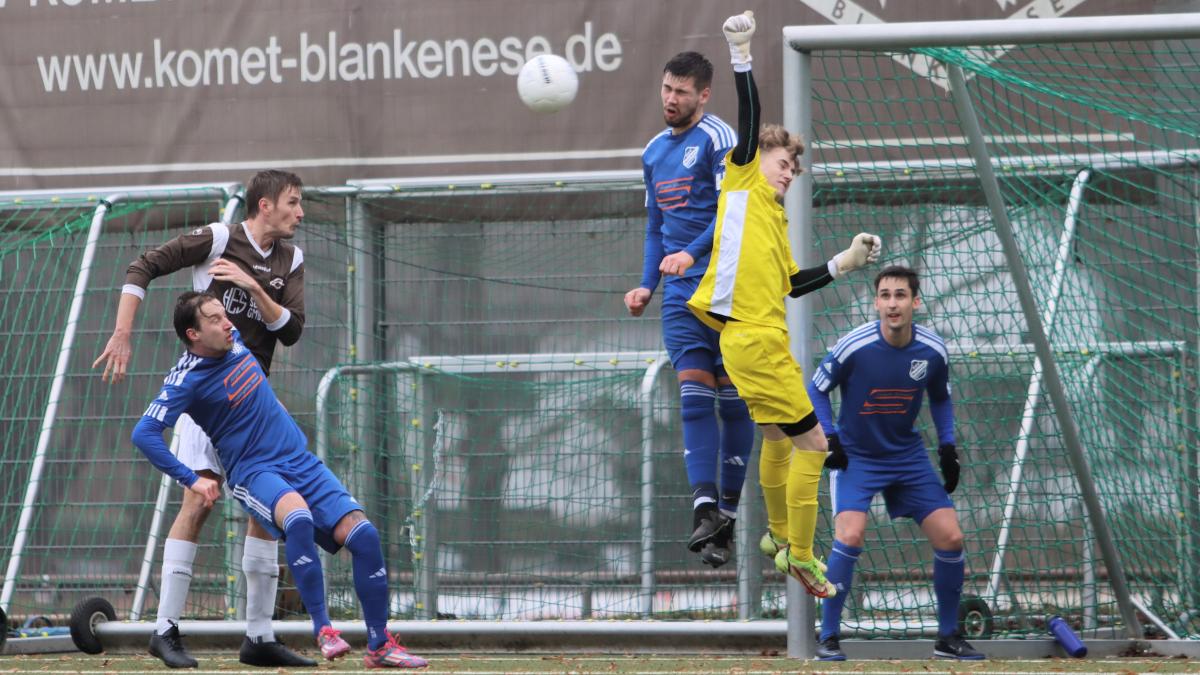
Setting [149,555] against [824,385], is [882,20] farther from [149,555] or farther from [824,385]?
[149,555]

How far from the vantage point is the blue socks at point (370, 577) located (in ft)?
19.2

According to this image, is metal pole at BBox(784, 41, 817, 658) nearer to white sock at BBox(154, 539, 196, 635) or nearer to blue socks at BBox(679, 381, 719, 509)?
blue socks at BBox(679, 381, 719, 509)

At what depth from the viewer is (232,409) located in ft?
19.5

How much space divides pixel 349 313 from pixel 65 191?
1654 millimetres

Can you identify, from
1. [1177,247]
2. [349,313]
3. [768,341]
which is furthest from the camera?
[349,313]

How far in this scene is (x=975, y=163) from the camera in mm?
6777

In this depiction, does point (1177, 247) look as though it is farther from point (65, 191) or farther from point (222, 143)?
point (65, 191)

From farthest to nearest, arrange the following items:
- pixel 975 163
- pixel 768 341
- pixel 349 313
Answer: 1. pixel 349 313
2. pixel 975 163
3. pixel 768 341

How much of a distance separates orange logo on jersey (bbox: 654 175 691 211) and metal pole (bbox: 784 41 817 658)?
638 millimetres

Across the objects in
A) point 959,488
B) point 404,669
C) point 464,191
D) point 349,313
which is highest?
point 464,191

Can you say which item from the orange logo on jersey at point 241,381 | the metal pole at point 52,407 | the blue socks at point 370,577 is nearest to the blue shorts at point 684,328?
the blue socks at point 370,577

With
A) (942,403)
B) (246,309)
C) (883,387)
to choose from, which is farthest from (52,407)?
(942,403)

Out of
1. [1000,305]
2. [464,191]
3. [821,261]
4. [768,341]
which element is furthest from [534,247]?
→ [768,341]

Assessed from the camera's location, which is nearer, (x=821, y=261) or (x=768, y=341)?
(x=768, y=341)
